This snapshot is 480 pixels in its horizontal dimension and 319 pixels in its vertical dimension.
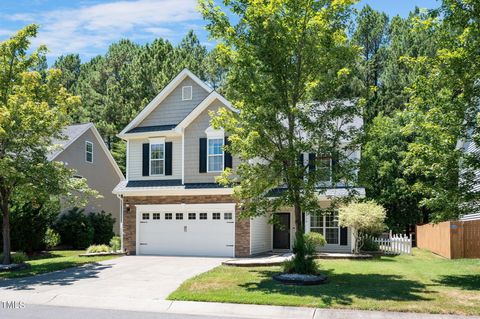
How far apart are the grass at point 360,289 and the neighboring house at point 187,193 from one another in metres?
5.40

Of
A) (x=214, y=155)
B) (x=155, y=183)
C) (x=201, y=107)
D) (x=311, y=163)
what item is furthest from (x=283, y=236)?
(x=311, y=163)

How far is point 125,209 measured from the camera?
85.6 ft

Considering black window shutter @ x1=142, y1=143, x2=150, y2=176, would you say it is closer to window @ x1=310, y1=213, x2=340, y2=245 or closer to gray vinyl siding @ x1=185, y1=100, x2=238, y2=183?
gray vinyl siding @ x1=185, y1=100, x2=238, y2=183

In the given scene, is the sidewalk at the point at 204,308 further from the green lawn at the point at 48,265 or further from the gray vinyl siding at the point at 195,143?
the gray vinyl siding at the point at 195,143

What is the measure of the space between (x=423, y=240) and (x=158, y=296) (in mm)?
22695

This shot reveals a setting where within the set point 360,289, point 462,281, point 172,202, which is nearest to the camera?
point 360,289

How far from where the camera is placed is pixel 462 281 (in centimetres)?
1570

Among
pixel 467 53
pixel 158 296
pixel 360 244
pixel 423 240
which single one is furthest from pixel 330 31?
pixel 423 240

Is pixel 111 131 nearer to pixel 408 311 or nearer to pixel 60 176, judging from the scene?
pixel 60 176

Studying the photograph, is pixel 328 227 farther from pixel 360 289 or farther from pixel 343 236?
pixel 360 289

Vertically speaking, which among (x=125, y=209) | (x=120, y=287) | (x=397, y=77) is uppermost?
(x=397, y=77)

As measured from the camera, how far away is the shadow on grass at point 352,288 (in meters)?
13.0

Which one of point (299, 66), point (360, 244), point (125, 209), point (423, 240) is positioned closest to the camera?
point (299, 66)

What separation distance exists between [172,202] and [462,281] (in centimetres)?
1422
